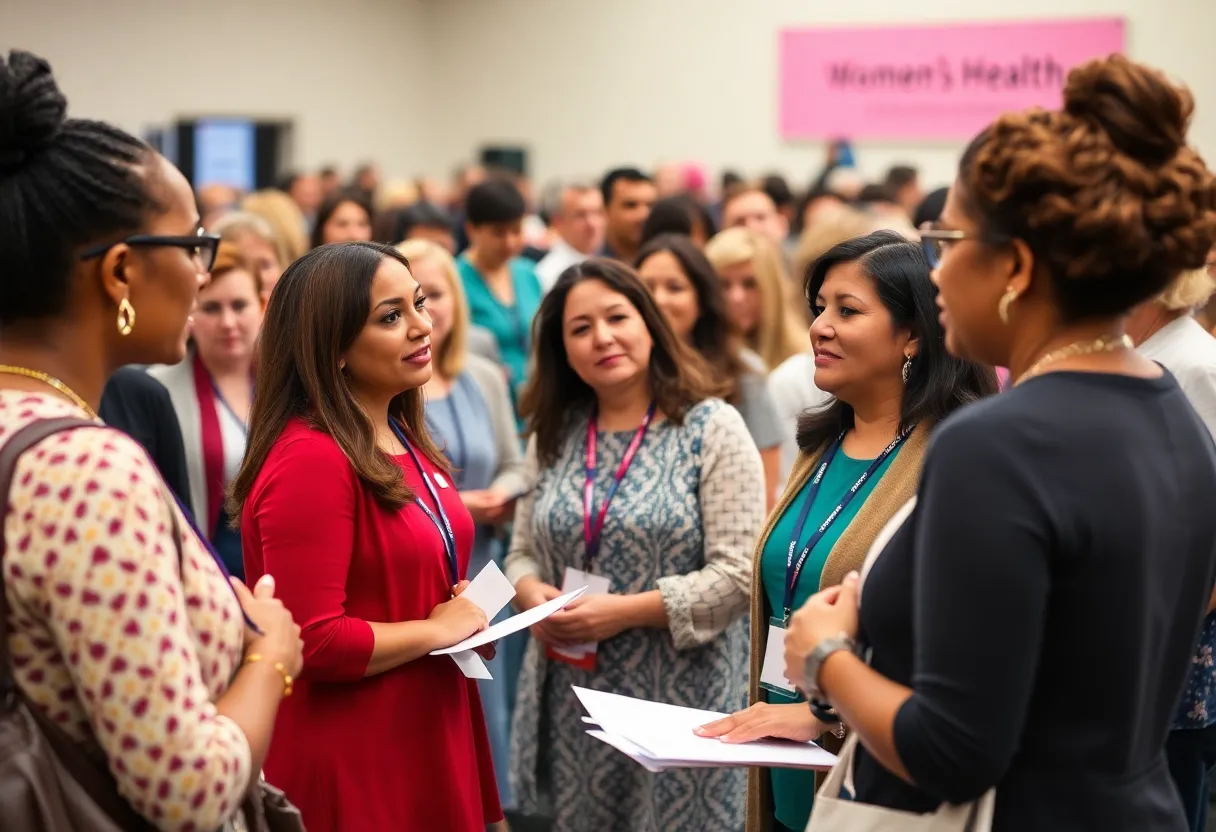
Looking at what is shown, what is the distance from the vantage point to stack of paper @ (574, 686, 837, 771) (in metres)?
1.78

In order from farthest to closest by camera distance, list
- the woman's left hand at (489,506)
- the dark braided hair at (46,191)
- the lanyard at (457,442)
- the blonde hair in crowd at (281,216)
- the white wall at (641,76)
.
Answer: the white wall at (641,76)
the blonde hair in crowd at (281,216)
the lanyard at (457,442)
the woman's left hand at (489,506)
the dark braided hair at (46,191)

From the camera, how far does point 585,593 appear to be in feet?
9.49

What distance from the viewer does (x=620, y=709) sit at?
2008mm

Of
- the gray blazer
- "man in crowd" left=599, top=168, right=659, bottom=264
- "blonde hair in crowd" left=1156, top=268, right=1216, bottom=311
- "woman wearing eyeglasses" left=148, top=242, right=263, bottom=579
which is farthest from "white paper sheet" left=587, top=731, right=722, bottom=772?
"man in crowd" left=599, top=168, right=659, bottom=264

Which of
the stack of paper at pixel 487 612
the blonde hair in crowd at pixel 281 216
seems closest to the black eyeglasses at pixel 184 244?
the stack of paper at pixel 487 612

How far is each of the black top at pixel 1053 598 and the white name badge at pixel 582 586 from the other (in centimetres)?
145

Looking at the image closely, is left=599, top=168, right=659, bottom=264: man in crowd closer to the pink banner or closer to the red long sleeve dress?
the red long sleeve dress

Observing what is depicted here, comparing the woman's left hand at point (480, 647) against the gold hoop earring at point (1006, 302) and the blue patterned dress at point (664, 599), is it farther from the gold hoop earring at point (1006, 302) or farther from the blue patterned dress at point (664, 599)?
the gold hoop earring at point (1006, 302)

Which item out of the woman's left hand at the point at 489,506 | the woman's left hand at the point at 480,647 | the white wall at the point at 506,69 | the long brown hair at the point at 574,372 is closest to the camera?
the woman's left hand at the point at 480,647

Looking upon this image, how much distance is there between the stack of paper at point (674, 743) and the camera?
1778 mm

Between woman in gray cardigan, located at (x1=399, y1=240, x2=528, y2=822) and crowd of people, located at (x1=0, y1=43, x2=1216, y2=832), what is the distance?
0.01m

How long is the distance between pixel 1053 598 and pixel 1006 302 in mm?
317

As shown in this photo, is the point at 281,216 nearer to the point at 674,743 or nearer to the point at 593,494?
the point at 593,494

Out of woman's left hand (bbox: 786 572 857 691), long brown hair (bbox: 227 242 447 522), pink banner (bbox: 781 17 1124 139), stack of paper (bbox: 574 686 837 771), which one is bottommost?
stack of paper (bbox: 574 686 837 771)
